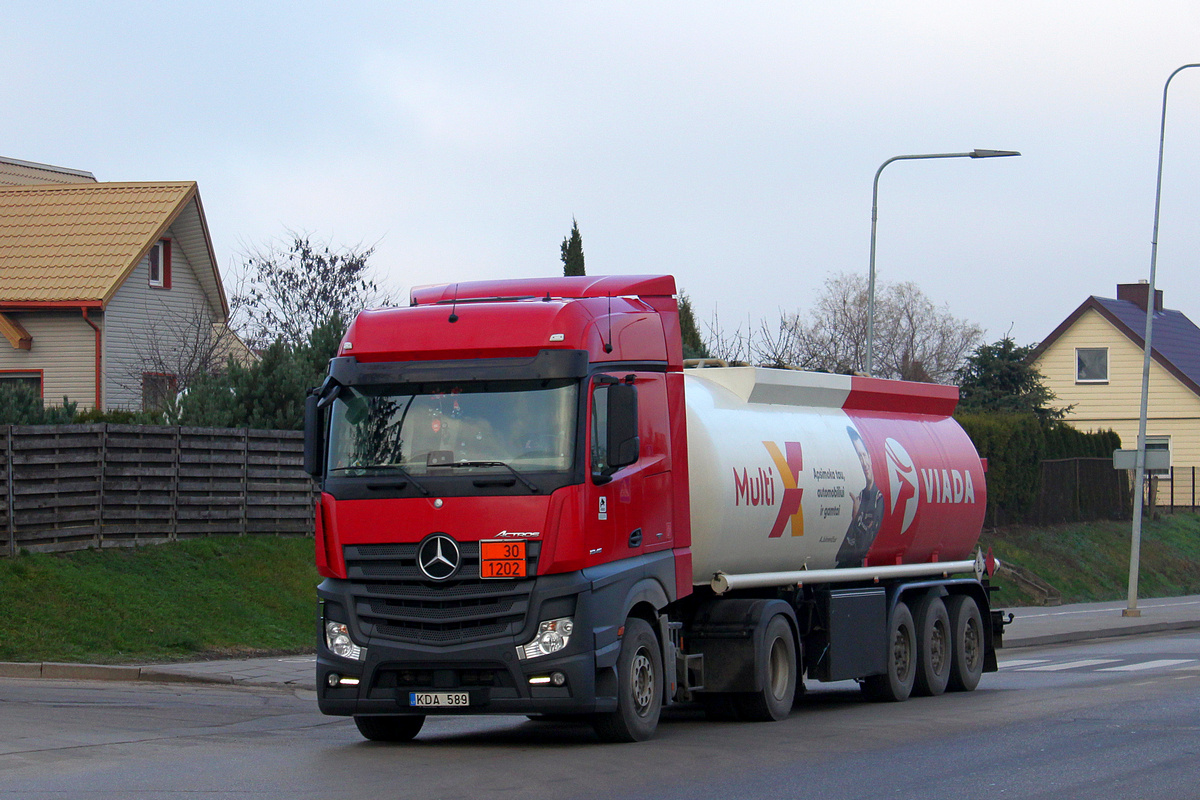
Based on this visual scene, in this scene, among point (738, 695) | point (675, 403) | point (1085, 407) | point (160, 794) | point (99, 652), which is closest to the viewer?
point (160, 794)

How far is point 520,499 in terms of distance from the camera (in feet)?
35.7

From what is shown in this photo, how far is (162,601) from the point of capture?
19.2m

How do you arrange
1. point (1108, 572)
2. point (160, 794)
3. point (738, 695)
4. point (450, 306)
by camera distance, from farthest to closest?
point (1108, 572)
point (738, 695)
point (450, 306)
point (160, 794)

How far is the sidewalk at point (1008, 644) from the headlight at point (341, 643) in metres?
4.78

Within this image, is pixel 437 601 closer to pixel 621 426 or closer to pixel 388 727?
pixel 388 727

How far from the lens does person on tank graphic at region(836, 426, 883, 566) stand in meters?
15.5

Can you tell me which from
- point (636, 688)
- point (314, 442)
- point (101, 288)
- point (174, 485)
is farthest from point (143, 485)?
point (101, 288)

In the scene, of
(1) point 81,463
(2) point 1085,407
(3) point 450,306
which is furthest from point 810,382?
(2) point 1085,407

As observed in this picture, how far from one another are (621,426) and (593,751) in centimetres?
234

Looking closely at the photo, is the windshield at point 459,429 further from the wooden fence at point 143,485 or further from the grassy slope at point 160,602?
the wooden fence at point 143,485

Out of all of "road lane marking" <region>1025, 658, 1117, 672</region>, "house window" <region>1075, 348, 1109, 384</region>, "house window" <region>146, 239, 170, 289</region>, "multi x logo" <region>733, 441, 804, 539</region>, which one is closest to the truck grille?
"multi x logo" <region>733, 441, 804, 539</region>

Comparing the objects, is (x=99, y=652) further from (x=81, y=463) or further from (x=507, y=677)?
(x=507, y=677)

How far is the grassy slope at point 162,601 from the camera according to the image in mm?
17422

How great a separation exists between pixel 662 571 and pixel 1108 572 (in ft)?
102
